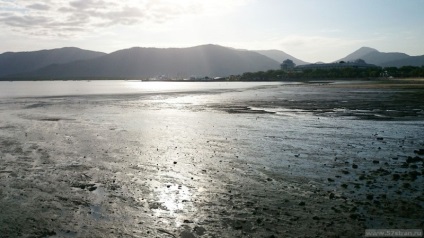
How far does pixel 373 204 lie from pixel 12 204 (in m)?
15.2

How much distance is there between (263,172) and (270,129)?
1608cm

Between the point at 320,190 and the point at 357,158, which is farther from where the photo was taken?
the point at 357,158

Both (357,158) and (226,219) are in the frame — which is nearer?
(226,219)

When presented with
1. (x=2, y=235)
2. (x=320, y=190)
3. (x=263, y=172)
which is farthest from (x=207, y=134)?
(x=2, y=235)

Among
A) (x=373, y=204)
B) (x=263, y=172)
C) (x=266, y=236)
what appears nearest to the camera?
(x=266, y=236)

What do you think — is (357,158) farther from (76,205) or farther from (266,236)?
(76,205)

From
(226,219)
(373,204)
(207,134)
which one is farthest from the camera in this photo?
(207,134)

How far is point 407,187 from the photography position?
1562 cm

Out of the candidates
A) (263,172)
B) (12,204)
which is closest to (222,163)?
(263,172)

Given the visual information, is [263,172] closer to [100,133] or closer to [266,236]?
[266,236]

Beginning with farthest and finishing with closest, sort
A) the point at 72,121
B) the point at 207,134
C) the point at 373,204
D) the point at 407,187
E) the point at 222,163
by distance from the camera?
1. the point at 72,121
2. the point at 207,134
3. the point at 222,163
4. the point at 407,187
5. the point at 373,204

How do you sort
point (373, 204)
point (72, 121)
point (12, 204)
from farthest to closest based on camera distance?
point (72, 121)
point (12, 204)
point (373, 204)

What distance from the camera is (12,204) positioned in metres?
14.6

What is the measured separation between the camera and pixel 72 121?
4416 centimetres
